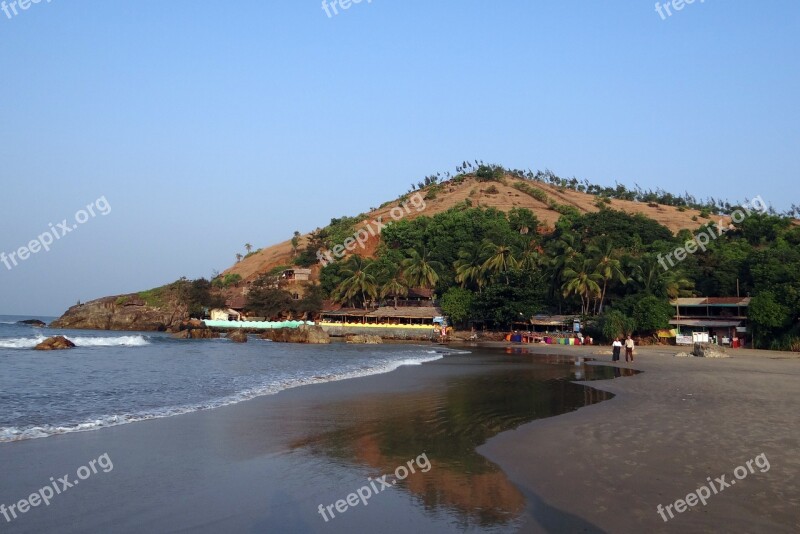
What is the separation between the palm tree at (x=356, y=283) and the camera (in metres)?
77.9

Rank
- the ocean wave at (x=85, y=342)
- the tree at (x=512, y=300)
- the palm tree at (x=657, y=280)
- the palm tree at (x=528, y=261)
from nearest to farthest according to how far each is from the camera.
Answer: the ocean wave at (x=85, y=342) → the palm tree at (x=657, y=280) → the tree at (x=512, y=300) → the palm tree at (x=528, y=261)

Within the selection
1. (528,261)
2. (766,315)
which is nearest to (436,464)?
(766,315)

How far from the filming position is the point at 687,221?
125250 mm

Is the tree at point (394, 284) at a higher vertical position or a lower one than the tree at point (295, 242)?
lower

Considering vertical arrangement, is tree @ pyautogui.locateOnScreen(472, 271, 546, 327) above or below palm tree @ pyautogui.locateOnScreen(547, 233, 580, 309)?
below

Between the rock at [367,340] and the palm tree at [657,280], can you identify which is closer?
the palm tree at [657,280]

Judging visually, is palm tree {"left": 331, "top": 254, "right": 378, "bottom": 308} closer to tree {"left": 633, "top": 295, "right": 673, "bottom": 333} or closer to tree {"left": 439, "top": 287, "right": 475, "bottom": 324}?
tree {"left": 439, "top": 287, "right": 475, "bottom": 324}

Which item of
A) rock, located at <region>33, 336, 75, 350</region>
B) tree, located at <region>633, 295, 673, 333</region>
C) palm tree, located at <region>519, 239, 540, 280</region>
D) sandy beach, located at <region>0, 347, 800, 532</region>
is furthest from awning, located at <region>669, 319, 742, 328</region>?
rock, located at <region>33, 336, 75, 350</region>

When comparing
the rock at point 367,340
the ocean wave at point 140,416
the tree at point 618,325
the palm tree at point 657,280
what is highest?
the palm tree at point 657,280

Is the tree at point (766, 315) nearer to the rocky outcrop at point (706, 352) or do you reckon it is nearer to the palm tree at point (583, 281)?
the rocky outcrop at point (706, 352)

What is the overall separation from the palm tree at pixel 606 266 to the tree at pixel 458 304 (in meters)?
14.7

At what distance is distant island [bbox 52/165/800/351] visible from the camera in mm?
50750

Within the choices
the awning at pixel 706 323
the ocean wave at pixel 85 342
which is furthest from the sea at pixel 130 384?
the awning at pixel 706 323

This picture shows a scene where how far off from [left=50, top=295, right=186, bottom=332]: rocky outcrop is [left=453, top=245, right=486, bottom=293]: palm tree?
1823 inches
